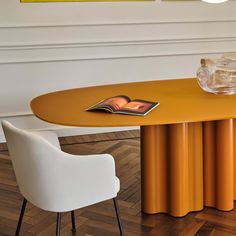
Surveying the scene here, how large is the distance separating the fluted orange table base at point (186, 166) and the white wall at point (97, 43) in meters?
1.67

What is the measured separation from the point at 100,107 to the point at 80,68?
71.8 inches

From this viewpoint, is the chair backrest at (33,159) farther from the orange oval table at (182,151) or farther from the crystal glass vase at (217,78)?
the crystal glass vase at (217,78)

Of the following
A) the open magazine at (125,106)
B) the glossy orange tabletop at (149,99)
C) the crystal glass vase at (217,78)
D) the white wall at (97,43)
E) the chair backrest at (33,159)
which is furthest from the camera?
the white wall at (97,43)

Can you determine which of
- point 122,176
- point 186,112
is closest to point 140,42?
point 122,176

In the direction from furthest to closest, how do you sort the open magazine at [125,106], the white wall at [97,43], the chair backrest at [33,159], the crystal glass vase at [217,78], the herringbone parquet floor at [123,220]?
the white wall at [97,43], the crystal glass vase at [217,78], the herringbone parquet floor at [123,220], the open magazine at [125,106], the chair backrest at [33,159]

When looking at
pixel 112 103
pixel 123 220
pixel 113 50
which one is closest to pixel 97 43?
pixel 113 50

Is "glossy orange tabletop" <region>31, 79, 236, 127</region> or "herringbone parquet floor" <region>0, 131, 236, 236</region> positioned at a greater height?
"glossy orange tabletop" <region>31, 79, 236, 127</region>

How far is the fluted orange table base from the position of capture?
106 inches

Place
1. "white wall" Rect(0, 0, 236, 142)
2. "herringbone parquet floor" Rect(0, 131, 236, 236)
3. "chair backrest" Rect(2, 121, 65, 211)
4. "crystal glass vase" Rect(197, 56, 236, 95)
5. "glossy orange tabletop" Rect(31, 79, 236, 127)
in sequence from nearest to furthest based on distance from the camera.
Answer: "chair backrest" Rect(2, 121, 65, 211) → "glossy orange tabletop" Rect(31, 79, 236, 127) → "herringbone parquet floor" Rect(0, 131, 236, 236) → "crystal glass vase" Rect(197, 56, 236, 95) → "white wall" Rect(0, 0, 236, 142)

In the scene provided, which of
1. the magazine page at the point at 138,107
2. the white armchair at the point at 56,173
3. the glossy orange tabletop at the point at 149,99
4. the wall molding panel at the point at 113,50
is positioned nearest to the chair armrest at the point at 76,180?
the white armchair at the point at 56,173

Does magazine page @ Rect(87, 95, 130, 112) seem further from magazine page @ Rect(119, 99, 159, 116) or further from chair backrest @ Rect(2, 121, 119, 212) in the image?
chair backrest @ Rect(2, 121, 119, 212)

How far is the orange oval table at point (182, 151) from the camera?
8.66ft

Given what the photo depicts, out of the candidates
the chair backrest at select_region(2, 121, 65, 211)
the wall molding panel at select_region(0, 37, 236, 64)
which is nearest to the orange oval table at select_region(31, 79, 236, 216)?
the chair backrest at select_region(2, 121, 65, 211)

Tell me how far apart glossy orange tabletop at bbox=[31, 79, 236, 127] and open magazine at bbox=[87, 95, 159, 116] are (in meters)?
0.03
